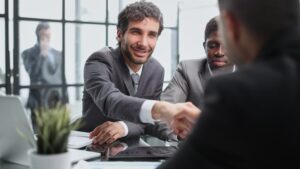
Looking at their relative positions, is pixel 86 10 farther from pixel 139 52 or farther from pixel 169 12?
pixel 139 52

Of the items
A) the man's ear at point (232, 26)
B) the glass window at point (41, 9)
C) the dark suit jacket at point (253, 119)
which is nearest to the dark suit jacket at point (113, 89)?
the man's ear at point (232, 26)

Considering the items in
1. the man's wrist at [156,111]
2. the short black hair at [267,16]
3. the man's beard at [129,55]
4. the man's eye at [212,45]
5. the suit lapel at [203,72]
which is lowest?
the man's wrist at [156,111]

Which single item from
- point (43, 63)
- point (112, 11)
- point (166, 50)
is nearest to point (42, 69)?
point (43, 63)

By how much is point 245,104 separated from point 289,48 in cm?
15

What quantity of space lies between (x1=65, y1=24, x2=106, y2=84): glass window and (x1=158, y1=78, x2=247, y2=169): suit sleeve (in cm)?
426

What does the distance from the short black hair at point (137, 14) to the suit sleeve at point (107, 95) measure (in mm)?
315

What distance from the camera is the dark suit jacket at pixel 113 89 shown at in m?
1.79

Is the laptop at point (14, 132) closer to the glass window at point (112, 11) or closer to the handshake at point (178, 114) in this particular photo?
the handshake at point (178, 114)

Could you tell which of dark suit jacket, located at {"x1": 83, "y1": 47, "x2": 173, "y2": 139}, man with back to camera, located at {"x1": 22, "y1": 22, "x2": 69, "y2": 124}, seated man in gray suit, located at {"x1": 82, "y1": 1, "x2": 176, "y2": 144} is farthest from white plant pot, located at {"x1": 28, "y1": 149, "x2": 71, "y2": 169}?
man with back to camera, located at {"x1": 22, "y1": 22, "x2": 69, "y2": 124}

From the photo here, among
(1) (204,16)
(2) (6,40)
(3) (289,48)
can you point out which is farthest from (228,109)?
(1) (204,16)

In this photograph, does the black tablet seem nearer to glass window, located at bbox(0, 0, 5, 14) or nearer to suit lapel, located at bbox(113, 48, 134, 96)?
suit lapel, located at bbox(113, 48, 134, 96)

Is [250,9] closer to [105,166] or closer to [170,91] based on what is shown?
[105,166]

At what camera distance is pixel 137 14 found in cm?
229

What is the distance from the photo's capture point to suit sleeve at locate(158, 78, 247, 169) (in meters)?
0.60
